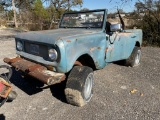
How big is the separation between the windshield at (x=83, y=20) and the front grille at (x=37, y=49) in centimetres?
160

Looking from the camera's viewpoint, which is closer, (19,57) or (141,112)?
(141,112)

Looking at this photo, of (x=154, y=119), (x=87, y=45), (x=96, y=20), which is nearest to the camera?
(x=154, y=119)

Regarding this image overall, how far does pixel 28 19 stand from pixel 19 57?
2096 centimetres

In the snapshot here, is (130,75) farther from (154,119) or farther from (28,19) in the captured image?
(28,19)

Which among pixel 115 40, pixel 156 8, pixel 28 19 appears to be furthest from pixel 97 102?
pixel 28 19

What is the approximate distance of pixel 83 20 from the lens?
5.60m

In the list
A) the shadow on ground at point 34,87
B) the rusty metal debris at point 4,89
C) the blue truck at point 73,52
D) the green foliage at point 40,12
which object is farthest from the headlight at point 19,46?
the green foliage at point 40,12

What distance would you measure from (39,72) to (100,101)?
141 centimetres

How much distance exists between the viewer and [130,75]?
20.3 ft

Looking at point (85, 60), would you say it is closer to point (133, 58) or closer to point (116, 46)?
point (116, 46)

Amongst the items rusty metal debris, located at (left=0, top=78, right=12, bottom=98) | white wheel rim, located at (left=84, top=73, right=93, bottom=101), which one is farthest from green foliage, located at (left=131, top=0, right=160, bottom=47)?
rusty metal debris, located at (left=0, top=78, right=12, bottom=98)

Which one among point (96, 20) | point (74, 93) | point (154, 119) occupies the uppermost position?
point (96, 20)

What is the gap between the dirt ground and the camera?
3848 millimetres

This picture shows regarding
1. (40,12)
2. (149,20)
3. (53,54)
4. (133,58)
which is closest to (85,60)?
(53,54)
